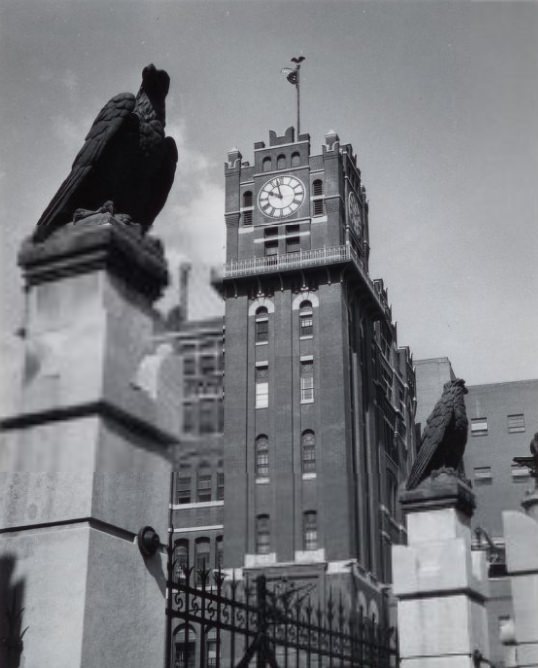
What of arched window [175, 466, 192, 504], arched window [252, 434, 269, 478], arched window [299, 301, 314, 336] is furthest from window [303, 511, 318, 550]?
arched window [299, 301, 314, 336]

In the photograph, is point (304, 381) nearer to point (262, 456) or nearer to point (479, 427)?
point (262, 456)

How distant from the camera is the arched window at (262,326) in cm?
6419

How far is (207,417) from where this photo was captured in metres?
3.66

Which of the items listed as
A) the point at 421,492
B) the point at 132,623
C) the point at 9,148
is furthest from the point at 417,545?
the point at 9,148

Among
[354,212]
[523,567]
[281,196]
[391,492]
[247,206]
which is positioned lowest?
[523,567]

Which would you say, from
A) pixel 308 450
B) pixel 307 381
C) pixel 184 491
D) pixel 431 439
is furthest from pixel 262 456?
pixel 431 439

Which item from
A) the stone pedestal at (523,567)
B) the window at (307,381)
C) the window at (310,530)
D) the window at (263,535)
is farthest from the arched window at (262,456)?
the stone pedestal at (523,567)

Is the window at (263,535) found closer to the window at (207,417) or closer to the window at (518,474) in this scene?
the window at (518,474)

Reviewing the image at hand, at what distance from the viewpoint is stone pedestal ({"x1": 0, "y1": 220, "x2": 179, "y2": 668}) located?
11.9 feet

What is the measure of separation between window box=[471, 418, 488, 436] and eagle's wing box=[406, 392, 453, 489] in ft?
236

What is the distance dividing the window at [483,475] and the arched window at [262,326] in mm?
23721

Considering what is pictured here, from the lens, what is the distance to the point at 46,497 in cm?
465

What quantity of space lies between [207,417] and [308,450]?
57.3 metres

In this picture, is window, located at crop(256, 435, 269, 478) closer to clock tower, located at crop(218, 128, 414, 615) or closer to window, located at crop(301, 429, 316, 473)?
clock tower, located at crop(218, 128, 414, 615)
